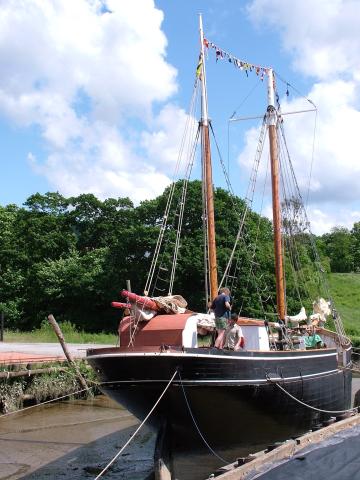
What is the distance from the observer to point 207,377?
1216 cm

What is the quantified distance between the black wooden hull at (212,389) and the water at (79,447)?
0.64 m

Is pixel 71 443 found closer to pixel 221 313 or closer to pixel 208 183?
pixel 221 313

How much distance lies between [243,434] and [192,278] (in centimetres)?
3030

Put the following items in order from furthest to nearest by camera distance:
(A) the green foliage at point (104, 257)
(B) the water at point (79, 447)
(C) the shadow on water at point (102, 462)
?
1. (A) the green foliage at point (104, 257)
2. (C) the shadow on water at point (102, 462)
3. (B) the water at point (79, 447)

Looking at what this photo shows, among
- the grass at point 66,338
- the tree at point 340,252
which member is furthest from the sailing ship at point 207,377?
the tree at point 340,252

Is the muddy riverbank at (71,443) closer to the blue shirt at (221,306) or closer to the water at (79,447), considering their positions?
the water at (79,447)

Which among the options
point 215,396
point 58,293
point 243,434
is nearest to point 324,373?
point 243,434

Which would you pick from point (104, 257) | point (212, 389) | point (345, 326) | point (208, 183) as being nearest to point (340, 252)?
point (345, 326)

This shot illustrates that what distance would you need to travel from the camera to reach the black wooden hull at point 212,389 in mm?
12000

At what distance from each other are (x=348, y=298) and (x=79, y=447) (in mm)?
53082

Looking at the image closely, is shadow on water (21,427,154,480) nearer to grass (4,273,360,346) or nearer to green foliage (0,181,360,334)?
grass (4,273,360,346)

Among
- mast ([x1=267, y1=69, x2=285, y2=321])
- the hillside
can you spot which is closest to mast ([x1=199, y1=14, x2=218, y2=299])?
mast ([x1=267, y1=69, x2=285, y2=321])

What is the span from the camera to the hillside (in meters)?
51.4

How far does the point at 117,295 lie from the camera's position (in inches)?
1825
